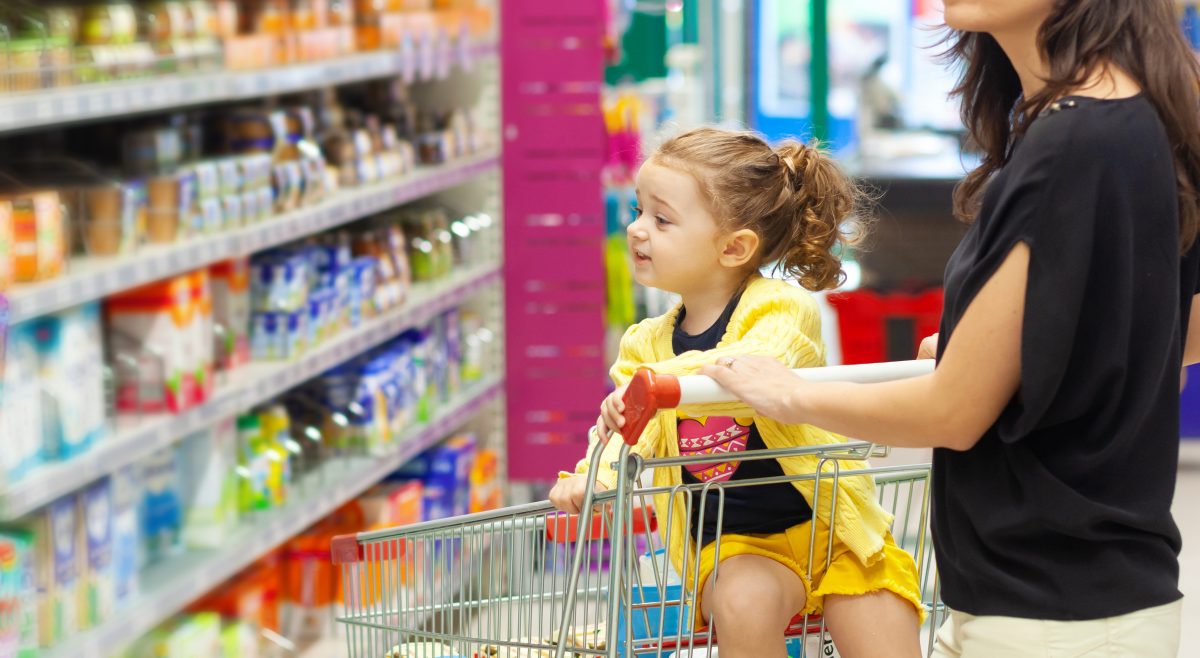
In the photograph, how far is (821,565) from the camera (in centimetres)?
192

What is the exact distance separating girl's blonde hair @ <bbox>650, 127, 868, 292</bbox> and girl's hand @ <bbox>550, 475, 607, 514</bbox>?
1.38ft

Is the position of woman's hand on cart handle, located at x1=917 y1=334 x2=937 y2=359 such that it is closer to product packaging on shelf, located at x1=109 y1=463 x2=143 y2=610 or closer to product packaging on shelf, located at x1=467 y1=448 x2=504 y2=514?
product packaging on shelf, located at x1=109 y1=463 x2=143 y2=610

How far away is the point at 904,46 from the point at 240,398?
7831mm

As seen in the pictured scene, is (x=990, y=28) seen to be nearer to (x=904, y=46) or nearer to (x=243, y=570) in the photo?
(x=243, y=570)

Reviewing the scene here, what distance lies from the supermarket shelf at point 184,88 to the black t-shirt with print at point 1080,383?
1.58 meters

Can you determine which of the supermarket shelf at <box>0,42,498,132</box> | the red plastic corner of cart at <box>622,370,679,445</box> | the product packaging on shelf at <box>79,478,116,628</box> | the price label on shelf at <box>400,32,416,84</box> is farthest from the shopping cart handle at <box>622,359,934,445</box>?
the price label on shelf at <box>400,32,416,84</box>

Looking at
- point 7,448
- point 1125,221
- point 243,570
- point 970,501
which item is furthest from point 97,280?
point 1125,221

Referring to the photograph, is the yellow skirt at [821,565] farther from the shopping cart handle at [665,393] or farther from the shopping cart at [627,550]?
the shopping cart handle at [665,393]

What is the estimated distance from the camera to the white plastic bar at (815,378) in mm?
1602

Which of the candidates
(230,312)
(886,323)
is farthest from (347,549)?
(886,323)

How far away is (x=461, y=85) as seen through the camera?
4.77m

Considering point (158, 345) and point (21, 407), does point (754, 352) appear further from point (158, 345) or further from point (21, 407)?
point (158, 345)

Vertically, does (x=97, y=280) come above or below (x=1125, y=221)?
below

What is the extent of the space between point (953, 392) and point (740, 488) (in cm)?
57
